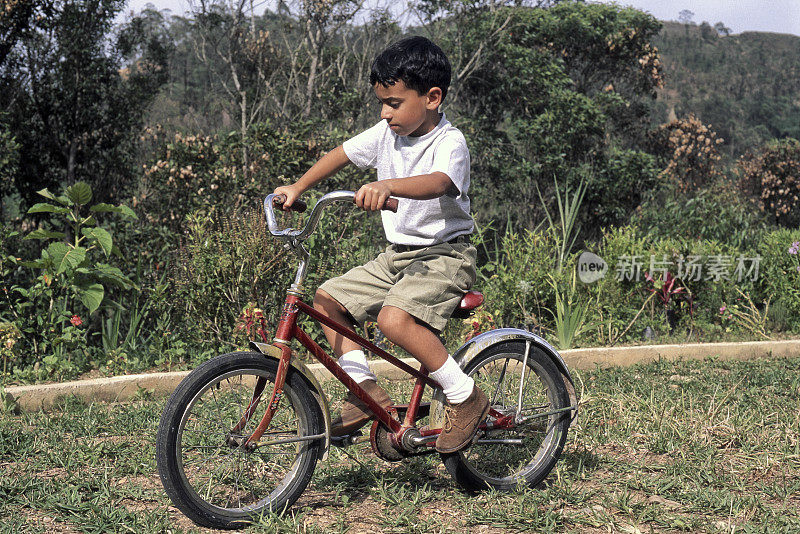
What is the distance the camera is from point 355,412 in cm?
295

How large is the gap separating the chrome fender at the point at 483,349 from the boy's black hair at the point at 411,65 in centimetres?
103

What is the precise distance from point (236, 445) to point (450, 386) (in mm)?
837

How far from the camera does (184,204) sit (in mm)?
6723

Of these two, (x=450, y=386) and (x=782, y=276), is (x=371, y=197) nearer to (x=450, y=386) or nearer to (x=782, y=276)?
(x=450, y=386)

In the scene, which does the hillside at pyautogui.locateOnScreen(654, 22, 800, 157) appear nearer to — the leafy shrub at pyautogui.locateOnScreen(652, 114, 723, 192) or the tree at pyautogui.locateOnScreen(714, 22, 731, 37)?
the tree at pyautogui.locateOnScreen(714, 22, 731, 37)

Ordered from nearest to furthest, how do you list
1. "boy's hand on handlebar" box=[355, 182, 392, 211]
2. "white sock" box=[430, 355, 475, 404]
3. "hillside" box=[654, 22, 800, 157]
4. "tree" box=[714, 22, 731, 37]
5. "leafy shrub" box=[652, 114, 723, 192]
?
"boy's hand on handlebar" box=[355, 182, 392, 211] < "white sock" box=[430, 355, 475, 404] < "leafy shrub" box=[652, 114, 723, 192] < "hillside" box=[654, 22, 800, 157] < "tree" box=[714, 22, 731, 37]

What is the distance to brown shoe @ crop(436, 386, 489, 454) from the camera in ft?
9.55

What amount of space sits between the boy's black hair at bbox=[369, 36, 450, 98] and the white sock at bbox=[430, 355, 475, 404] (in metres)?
1.06

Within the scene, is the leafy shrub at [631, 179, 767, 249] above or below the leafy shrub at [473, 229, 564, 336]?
above

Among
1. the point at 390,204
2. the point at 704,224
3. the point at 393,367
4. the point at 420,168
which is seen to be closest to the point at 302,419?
the point at 390,204

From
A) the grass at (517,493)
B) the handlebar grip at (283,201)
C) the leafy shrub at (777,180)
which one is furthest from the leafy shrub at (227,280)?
the leafy shrub at (777,180)

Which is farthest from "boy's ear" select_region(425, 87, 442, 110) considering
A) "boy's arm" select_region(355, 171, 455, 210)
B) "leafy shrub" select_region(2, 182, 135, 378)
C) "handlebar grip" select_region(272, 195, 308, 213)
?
"leafy shrub" select_region(2, 182, 135, 378)

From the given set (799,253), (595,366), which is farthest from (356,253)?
(799,253)

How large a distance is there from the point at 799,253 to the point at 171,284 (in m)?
5.48
